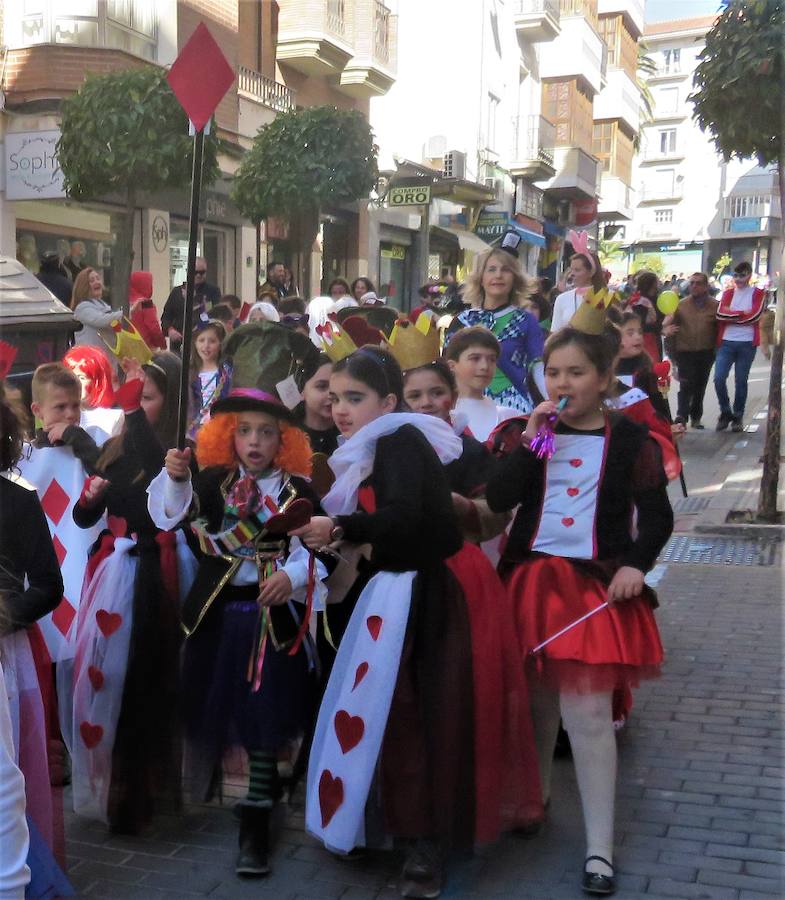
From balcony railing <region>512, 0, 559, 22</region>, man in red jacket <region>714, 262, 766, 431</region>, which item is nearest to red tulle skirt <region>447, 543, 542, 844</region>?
man in red jacket <region>714, 262, 766, 431</region>

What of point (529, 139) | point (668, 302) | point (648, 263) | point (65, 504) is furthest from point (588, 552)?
point (648, 263)

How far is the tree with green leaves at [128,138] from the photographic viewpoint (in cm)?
958

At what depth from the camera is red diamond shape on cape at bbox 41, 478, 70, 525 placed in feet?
13.1

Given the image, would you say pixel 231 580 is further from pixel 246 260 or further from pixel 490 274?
pixel 246 260

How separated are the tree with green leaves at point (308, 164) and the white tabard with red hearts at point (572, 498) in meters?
10.6

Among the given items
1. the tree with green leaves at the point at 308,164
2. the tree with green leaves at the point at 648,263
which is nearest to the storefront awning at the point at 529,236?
the tree with green leaves at the point at 648,263

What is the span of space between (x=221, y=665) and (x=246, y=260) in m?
16.2

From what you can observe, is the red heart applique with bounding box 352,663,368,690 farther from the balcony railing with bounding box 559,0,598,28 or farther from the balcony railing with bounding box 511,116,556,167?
the balcony railing with bounding box 559,0,598,28

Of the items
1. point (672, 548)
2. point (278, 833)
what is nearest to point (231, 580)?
point (278, 833)

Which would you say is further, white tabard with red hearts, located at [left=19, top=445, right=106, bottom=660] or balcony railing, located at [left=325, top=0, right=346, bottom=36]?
→ balcony railing, located at [left=325, top=0, right=346, bottom=36]

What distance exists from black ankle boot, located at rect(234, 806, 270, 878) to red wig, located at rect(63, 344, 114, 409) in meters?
1.71

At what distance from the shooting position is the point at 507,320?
5891 mm

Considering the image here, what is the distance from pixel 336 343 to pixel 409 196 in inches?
567

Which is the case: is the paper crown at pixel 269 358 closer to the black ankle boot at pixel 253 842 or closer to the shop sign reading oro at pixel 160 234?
the black ankle boot at pixel 253 842
